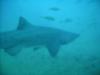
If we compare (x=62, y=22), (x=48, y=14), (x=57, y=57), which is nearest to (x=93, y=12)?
(x=62, y=22)

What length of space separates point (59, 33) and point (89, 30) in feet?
1.17

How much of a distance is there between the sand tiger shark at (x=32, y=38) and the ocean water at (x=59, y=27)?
1.6 inches

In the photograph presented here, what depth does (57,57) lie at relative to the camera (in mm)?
2197

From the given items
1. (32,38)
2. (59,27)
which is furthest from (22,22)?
(59,27)

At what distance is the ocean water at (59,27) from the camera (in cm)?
217

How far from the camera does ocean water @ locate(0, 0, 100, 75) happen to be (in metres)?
2.17

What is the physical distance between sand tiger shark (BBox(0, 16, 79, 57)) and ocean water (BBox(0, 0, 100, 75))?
0.04 m

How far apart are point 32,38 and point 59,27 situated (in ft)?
1.09

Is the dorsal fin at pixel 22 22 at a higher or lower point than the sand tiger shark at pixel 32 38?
higher

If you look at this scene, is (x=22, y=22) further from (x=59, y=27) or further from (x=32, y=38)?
(x=59, y=27)

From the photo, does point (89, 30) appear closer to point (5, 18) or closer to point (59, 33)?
point (59, 33)

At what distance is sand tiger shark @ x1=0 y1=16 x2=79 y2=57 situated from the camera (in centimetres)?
217

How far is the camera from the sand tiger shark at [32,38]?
217cm

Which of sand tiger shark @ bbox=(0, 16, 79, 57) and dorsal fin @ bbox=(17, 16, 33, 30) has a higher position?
dorsal fin @ bbox=(17, 16, 33, 30)
